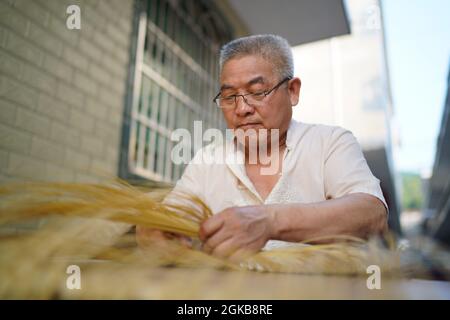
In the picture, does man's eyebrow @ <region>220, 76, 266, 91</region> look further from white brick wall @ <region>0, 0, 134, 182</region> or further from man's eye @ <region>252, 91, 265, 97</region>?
white brick wall @ <region>0, 0, 134, 182</region>

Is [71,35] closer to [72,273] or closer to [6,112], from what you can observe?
[6,112]

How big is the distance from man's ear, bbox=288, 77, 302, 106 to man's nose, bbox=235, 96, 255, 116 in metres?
0.17

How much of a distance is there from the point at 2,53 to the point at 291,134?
3.73 feet

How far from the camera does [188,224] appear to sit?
1.82ft

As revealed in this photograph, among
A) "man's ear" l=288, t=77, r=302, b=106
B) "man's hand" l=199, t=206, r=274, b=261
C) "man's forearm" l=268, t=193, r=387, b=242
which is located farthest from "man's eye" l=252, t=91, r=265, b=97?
"man's hand" l=199, t=206, r=274, b=261

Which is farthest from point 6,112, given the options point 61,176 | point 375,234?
point 375,234

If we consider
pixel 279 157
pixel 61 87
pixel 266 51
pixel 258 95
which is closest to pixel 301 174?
pixel 279 157

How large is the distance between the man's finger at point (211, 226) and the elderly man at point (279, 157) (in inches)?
10.5

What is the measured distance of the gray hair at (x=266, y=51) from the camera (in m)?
1.01

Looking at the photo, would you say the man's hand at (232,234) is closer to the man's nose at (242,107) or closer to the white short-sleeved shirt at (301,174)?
the white short-sleeved shirt at (301,174)

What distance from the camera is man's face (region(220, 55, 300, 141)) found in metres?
0.97

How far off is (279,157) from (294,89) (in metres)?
0.22

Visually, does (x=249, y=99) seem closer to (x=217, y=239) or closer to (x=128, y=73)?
(x=217, y=239)

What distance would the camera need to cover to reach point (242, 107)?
97cm
